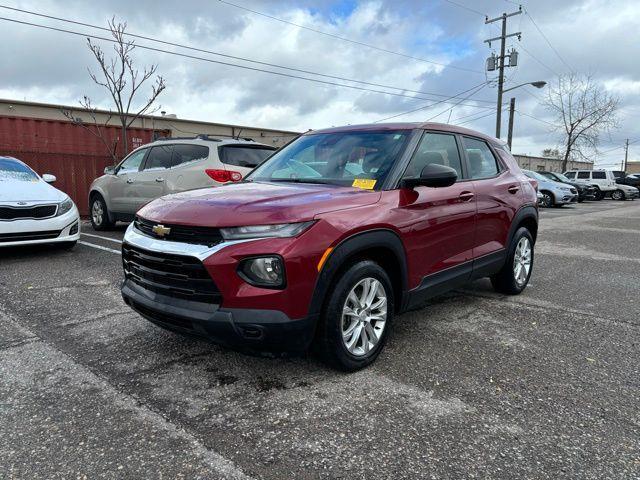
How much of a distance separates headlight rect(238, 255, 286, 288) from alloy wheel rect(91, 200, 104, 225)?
8035mm

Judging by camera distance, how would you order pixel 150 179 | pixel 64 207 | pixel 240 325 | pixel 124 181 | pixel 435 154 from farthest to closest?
pixel 124 181 < pixel 150 179 < pixel 64 207 < pixel 435 154 < pixel 240 325

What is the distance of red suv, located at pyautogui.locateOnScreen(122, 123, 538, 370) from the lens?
2715 mm

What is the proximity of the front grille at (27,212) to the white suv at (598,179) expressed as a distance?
30320mm

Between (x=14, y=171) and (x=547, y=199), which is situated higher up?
(x=14, y=171)

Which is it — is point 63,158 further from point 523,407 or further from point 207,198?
point 523,407

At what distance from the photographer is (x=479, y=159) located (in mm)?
4633

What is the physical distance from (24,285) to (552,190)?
67.6 feet

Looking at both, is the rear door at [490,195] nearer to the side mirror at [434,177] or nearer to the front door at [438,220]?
the front door at [438,220]

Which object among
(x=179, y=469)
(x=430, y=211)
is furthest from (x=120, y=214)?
(x=179, y=469)

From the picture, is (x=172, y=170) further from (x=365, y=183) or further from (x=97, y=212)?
(x=365, y=183)

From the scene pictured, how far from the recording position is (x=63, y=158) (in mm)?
12367

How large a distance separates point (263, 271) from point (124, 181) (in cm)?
711

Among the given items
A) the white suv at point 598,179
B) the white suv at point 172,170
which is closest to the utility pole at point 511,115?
the white suv at point 598,179

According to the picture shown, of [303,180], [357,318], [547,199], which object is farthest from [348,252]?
[547,199]
